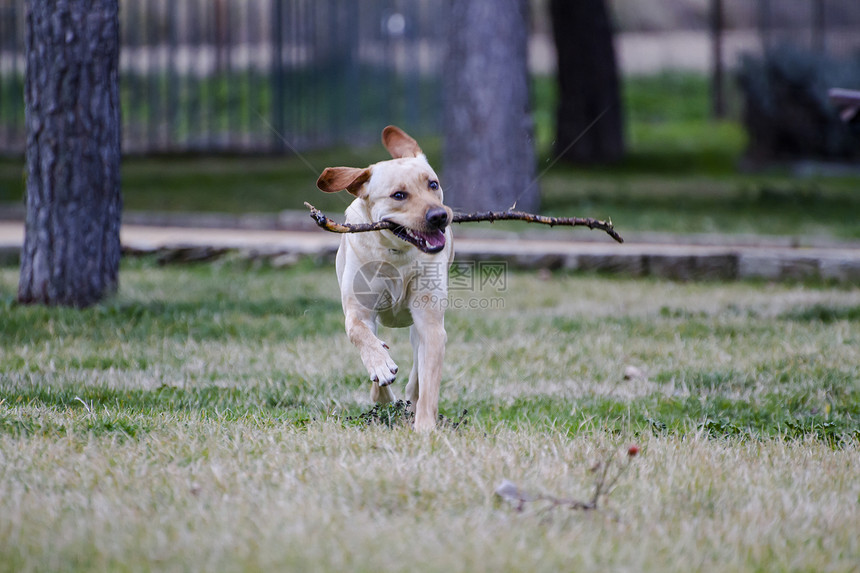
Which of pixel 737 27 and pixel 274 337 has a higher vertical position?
pixel 737 27

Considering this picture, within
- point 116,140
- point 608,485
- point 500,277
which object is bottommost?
point 500,277

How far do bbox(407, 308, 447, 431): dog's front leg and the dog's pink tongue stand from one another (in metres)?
0.29

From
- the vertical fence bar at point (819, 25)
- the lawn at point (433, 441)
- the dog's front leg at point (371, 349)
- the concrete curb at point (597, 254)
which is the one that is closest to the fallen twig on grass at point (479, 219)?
the dog's front leg at point (371, 349)

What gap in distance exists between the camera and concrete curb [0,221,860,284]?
7.85 metres

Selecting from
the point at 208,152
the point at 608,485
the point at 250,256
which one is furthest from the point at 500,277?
the point at 208,152

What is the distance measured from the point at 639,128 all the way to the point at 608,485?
2059 cm

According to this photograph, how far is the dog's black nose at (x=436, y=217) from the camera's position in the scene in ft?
11.7

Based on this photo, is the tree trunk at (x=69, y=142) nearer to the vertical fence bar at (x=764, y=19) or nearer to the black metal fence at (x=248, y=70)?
the black metal fence at (x=248, y=70)

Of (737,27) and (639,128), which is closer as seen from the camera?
(639,128)

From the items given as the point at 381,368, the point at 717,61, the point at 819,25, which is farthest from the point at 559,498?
the point at 819,25

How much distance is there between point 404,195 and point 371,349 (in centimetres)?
60

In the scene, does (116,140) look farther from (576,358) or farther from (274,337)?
(576,358)

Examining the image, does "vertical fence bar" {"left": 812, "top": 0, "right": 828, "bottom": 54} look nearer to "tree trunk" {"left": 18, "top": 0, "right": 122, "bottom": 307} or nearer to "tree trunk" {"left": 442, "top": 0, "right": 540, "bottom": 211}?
"tree trunk" {"left": 442, "top": 0, "right": 540, "bottom": 211}

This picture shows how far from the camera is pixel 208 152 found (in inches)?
685
